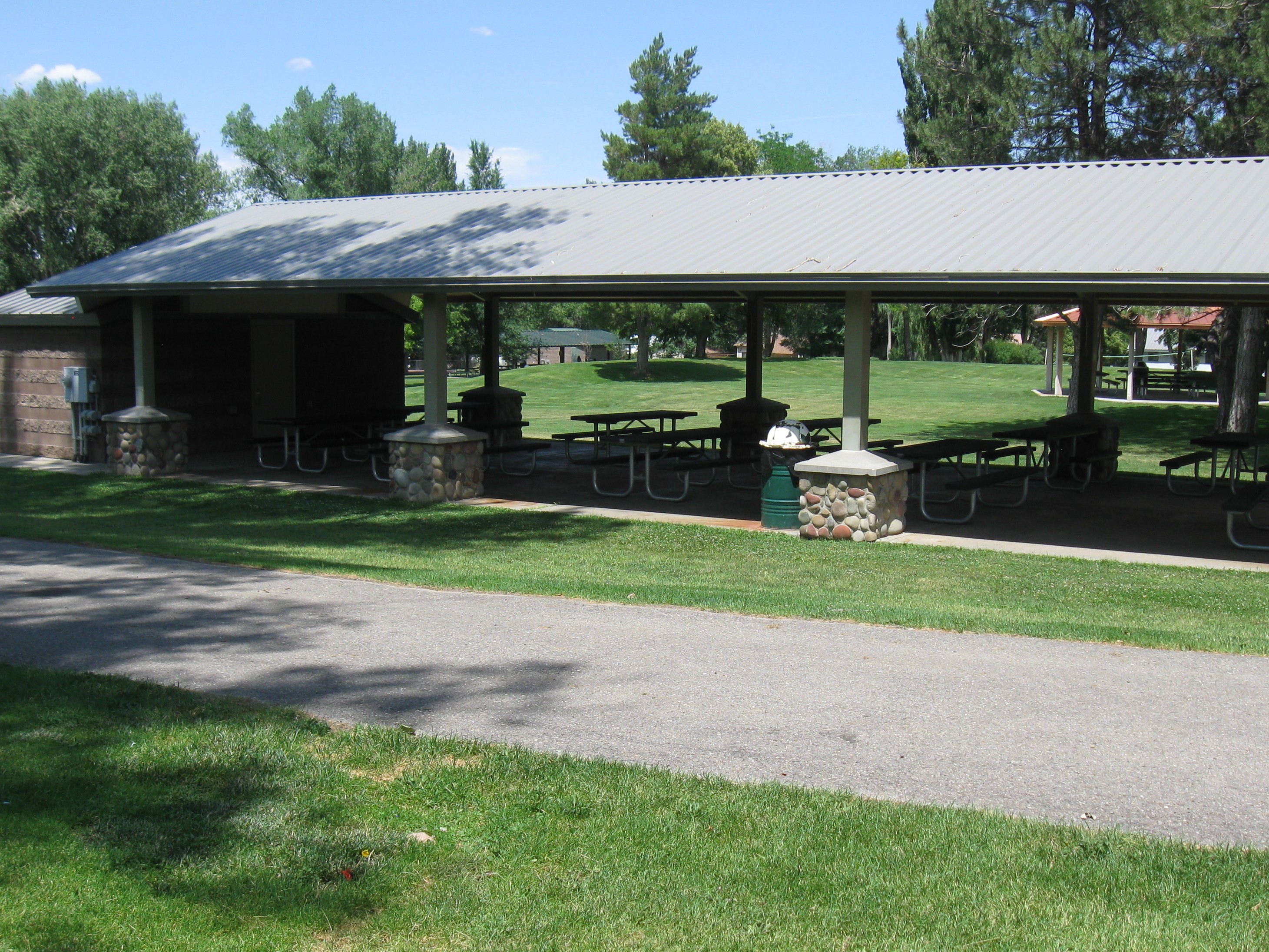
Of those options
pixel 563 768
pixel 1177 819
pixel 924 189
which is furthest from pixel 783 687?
pixel 924 189

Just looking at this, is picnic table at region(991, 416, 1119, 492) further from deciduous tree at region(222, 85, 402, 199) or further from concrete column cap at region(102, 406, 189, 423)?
deciduous tree at region(222, 85, 402, 199)

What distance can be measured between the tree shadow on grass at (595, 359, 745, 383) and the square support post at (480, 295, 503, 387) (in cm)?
2159

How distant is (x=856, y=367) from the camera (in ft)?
35.8

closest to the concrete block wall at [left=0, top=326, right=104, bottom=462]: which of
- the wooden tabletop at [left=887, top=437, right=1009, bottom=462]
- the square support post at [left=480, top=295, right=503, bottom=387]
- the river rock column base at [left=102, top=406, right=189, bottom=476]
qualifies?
the river rock column base at [left=102, top=406, right=189, bottom=476]

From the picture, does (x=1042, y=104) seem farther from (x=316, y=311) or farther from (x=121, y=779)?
(x=121, y=779)

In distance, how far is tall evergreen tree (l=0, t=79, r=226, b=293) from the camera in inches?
1500

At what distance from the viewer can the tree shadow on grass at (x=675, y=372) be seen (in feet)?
139

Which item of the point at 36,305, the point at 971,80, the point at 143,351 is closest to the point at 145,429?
the point at 143,351

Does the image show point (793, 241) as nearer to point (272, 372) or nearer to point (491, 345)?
point (491, 345)

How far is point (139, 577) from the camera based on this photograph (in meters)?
8.15

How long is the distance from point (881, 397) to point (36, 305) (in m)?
22.3

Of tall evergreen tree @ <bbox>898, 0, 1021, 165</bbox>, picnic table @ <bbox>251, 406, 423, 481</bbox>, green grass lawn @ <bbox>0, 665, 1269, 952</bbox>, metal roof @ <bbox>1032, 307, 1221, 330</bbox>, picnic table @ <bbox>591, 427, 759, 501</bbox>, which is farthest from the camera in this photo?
metal roof @ <bbox>1032, 307, 1221, 330</bbox>

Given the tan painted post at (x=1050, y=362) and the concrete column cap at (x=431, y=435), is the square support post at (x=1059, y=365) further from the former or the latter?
the concrete column cap at (x=431, y=435)

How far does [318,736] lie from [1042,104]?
18153 mm
